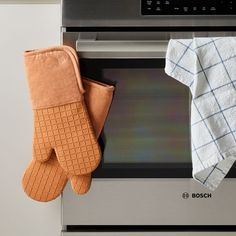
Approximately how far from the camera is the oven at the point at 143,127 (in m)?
1.10

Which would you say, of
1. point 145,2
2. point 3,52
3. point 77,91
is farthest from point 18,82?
point 145,2

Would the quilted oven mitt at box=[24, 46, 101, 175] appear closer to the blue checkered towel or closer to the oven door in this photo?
the oven door

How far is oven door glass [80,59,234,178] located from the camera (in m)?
1.11

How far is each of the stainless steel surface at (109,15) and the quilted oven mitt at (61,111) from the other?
69 millimetres

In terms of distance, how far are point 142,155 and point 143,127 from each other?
0.18 ft

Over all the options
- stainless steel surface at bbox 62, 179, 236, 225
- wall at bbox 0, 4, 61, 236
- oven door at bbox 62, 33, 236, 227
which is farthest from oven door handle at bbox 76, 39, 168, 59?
stainless steel surface at bbox 62, 179, 236, 225

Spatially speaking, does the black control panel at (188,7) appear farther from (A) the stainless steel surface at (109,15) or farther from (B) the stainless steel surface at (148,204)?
(B) the stainless steel surface at (148,204)

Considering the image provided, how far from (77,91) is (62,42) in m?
0.11

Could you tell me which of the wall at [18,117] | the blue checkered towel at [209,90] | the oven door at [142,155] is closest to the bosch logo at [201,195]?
the oven door at [142,155]

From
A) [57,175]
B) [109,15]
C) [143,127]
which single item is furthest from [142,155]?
[109,15]

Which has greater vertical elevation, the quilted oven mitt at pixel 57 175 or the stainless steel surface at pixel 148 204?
the quilted oven mitt at pixel 57 175

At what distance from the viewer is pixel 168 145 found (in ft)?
3.73

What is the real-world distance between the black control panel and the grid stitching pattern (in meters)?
0.23

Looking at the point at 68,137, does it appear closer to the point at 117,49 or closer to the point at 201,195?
the point at 117,49
